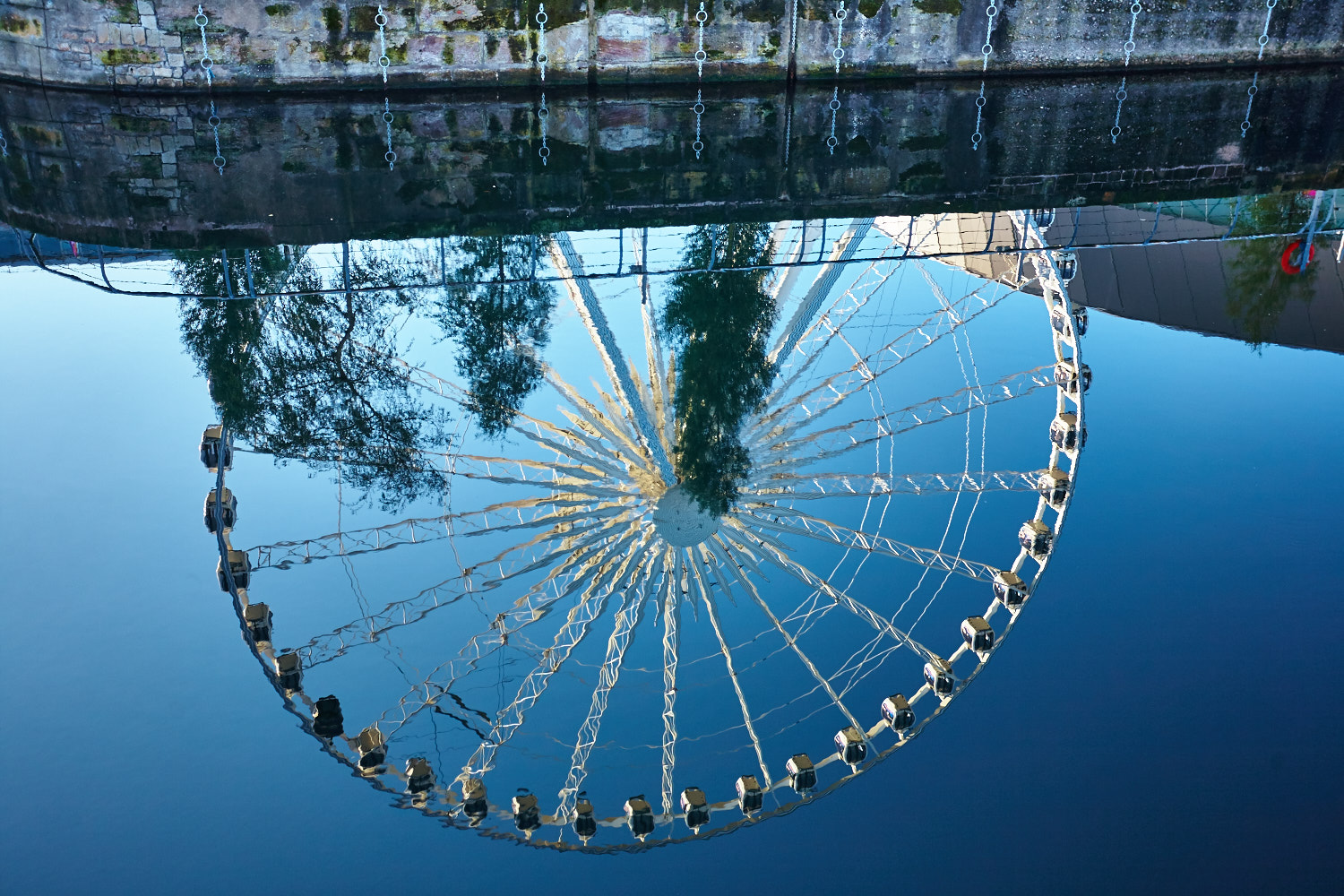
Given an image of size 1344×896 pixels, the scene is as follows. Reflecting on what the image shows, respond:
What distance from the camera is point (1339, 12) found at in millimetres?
27859

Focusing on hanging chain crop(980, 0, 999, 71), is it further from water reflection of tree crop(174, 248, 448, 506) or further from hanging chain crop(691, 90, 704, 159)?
water reflection of tree crop(174, 248, 448, 506)

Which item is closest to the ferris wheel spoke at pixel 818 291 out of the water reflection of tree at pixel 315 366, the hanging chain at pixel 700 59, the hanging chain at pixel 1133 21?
the water reflection of tree at pixel 315 366

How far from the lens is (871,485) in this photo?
1483 centimetres

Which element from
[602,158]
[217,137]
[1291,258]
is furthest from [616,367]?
[1291,258]

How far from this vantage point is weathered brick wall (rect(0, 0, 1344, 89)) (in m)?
23.1

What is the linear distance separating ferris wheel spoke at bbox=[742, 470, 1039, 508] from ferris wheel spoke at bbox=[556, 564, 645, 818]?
1.84m

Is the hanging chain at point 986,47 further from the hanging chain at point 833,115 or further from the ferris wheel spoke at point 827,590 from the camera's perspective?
the ferris wheel spoke at point 827,590

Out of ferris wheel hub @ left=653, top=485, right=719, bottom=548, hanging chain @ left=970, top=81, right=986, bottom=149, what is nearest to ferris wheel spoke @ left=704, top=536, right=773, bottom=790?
ferris wheel hub @ left=653, top=485, right=719, bottom=548

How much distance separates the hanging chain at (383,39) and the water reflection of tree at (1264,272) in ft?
46.7

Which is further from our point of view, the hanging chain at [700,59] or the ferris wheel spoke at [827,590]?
the hanging chain at [700,59]

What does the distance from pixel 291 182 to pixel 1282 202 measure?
1368cm

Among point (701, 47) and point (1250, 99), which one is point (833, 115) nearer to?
point (701, 47)

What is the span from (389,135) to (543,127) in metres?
2.57

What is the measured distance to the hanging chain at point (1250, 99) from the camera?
76.0 ft
